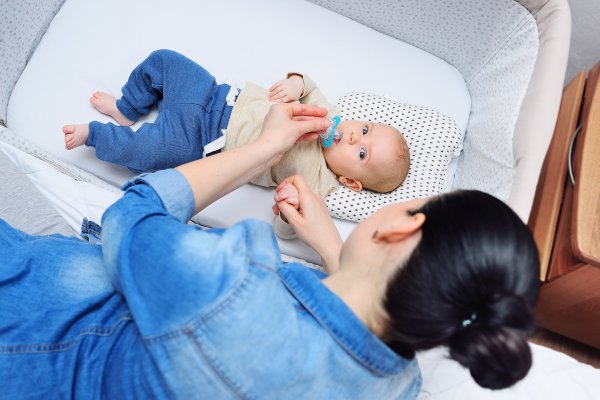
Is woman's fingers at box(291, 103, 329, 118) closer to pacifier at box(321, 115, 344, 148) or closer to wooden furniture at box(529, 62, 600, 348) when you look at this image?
pacifier at box(321, 115, 344, 148)

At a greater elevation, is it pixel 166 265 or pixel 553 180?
pixel 166 265

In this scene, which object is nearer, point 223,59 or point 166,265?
point 166,265

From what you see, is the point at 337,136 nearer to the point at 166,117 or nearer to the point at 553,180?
the point at 166,117

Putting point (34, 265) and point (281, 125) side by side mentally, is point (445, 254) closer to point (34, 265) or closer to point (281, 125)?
point (281, 125)

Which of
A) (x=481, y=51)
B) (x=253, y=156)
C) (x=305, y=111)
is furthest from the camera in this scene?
(x=481, y=51)

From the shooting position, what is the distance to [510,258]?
1.74ft

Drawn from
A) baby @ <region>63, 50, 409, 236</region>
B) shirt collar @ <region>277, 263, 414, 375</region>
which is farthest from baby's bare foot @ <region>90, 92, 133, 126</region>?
shirt collar @ <region>277, 263, 414, 375</region>

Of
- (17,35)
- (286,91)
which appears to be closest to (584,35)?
(286,91)

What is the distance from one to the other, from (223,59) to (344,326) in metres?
0.92

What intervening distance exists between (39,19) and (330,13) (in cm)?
78

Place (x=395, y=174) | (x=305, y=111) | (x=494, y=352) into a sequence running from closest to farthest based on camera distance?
(x=494, y=352), (x=305, y=111), (x=395, y=174)

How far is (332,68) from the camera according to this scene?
4.30 feet

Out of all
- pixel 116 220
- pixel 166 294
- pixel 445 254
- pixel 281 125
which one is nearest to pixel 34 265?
pixel 116 220

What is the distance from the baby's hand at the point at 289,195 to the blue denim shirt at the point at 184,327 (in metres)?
0.31
